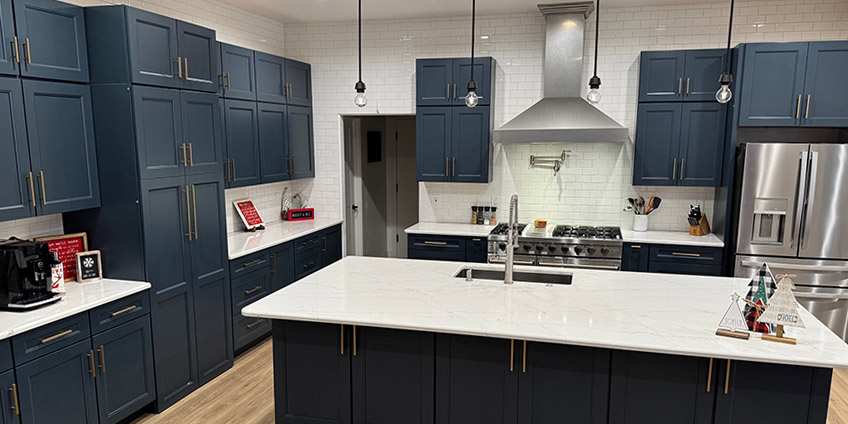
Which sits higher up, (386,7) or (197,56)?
(386,7)

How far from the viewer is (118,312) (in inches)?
135

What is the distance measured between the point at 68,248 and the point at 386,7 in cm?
369

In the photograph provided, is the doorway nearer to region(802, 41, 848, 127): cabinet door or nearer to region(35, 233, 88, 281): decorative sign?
region(35, 233, 88, 281): decorative sign

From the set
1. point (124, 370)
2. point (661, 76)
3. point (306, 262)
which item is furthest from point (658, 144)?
point (124, 370)

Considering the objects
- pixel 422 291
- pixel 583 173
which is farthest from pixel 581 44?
pixel 422 291

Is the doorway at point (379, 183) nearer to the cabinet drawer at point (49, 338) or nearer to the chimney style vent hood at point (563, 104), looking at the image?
the chimney style vent hood at point (563, 104)

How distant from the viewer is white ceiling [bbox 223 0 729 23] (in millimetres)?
5320

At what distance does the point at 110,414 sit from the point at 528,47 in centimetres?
502

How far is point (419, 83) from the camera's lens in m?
5.76

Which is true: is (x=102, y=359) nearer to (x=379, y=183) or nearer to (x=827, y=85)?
(x=379, y=183)

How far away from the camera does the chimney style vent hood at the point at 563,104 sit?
5.12m

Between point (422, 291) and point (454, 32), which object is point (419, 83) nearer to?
point (454, 32)

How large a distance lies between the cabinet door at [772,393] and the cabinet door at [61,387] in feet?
11.7

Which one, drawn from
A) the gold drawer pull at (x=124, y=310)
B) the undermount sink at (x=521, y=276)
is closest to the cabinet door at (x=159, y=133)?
the gold drawer pull at (x=124, y=310)
